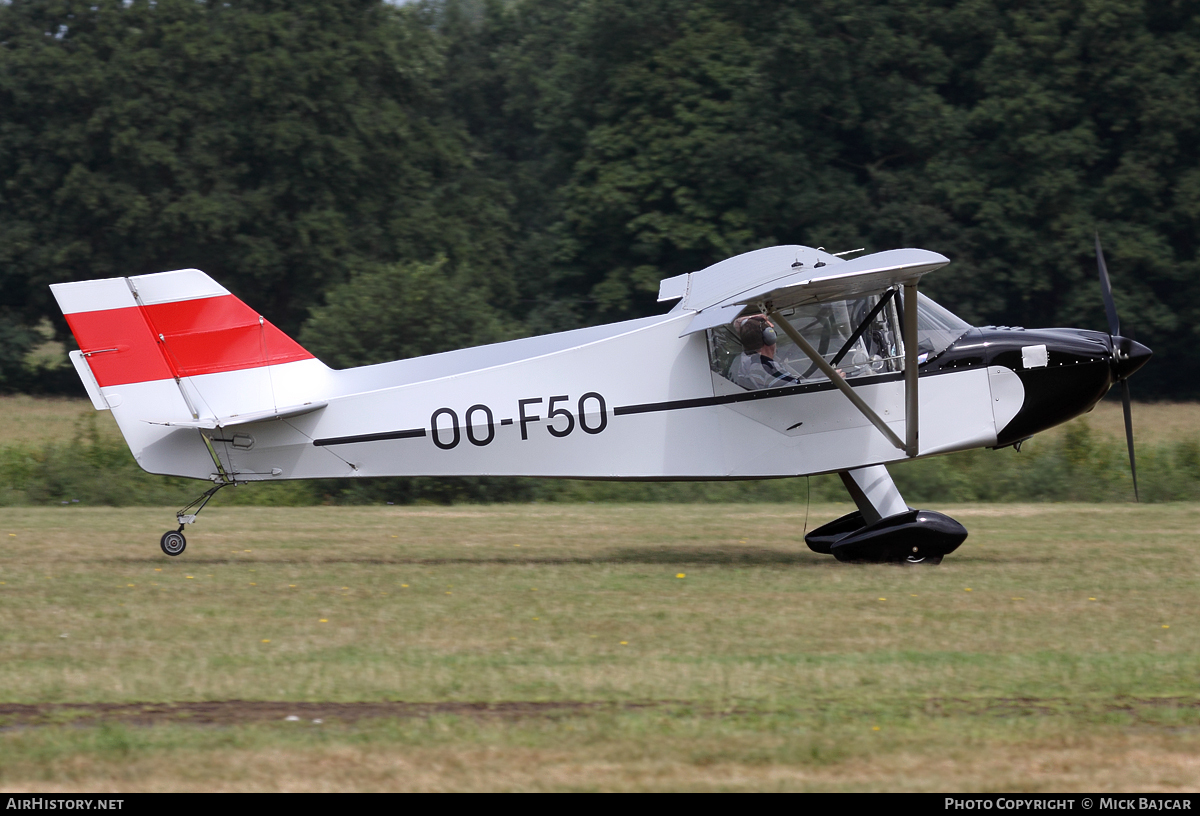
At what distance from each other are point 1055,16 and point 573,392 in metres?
31.0

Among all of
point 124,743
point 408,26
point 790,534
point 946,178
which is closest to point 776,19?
point 946,178

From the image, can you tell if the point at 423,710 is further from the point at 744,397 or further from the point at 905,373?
the point at 905,373

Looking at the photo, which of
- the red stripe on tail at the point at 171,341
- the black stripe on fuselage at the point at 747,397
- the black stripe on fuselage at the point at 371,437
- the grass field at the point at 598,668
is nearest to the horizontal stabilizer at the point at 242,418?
the black stripe on fuselage at the point at 371,437

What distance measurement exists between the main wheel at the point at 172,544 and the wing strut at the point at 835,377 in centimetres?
571

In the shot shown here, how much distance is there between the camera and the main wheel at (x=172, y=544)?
11.3 meters

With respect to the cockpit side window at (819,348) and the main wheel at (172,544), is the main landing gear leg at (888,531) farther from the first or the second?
the main wheel at (172,544)

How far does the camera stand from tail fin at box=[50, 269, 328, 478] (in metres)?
10.4

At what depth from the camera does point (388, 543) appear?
506 inches

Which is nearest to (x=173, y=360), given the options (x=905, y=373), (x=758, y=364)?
(x=758, y=364)

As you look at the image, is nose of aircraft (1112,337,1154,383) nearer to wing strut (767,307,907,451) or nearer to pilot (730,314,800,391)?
wing strut (767,307,907,451)

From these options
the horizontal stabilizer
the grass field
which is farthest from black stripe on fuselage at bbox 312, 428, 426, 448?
the grass field

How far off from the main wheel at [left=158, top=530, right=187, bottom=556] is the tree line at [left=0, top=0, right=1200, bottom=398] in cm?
2405

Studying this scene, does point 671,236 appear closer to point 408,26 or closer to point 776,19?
point 776,19

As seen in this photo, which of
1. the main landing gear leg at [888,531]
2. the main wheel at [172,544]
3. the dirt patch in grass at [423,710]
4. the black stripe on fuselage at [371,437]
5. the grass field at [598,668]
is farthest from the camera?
the main wheel at [172,544]
